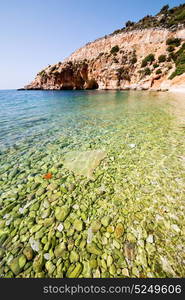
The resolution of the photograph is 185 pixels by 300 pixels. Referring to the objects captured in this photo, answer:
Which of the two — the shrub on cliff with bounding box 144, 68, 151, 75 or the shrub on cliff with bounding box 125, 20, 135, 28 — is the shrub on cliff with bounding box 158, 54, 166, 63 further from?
the shrub on cliff with bounding box 125, 20, 135, 28

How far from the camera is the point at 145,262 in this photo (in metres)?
1.80

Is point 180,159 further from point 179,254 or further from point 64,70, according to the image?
point 64,70

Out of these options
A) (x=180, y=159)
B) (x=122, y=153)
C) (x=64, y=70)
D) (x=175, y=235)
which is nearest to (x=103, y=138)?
(x=122, y=153)

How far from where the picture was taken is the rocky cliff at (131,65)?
31592 millimetres

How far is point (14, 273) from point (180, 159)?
4903 millimetres

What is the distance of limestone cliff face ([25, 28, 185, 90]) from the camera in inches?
1300

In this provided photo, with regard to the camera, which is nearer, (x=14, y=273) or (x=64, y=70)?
(x=14, y=273)

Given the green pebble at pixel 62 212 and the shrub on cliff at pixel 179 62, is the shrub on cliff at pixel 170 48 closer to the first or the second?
the shrub on cliff at pixel 179 62

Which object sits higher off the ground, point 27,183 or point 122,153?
point 122,153

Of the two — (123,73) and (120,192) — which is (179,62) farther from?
(120,192)

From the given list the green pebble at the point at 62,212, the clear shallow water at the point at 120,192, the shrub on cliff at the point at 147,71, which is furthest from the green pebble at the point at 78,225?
the shrub on cliff at the point at 147,71

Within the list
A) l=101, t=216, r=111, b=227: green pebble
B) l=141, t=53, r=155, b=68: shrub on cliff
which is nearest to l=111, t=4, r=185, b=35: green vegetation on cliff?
l=141, t=53, r=155, b=68: shrub on cliff

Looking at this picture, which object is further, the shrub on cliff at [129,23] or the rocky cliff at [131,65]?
the shrub on cliff at [129,23]

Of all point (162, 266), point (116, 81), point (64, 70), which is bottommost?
point (162, 266)
